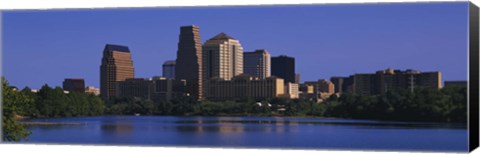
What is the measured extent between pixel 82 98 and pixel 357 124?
404cm

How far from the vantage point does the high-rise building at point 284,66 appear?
16219 mm

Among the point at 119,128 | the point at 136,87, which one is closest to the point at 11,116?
the point at 119,128

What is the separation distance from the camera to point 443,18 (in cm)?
1510

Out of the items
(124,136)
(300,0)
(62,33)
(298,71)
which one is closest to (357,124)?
(298,71)

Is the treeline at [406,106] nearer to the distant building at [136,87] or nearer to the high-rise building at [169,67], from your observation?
the high-rise building at [169,67]

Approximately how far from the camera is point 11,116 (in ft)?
56.4

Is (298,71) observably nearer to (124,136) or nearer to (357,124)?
(357,124)

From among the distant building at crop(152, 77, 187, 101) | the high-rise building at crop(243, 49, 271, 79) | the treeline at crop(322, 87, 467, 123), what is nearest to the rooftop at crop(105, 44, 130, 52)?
the distant building at crop(152, 77, 187, 101)

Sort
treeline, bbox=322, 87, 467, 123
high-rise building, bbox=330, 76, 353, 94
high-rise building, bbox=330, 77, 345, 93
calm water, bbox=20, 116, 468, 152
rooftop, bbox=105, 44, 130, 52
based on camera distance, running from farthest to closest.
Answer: rooftop, bbox=105, 44, 130, 52
high-rise building, bbox=330, 77, 345, 93
high-rise building, bbox=330, 76, 353, 94
calm water, bbox=20, 116, 468, 152
treeline, bbox=322, 87, 467, 123

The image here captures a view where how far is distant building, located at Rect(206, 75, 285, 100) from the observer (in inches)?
650

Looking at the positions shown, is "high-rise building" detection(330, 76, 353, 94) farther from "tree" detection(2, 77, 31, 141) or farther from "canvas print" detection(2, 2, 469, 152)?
"tree" detection(2, 77, 31, 141)

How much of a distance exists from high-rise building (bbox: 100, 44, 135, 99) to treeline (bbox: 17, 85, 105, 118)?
24cm

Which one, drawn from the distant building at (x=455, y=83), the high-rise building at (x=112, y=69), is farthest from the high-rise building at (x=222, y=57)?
the distant building at (x=455, y=83)

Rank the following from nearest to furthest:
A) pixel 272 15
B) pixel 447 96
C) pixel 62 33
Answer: pixel 447 96 → pixel 272 15 → pixel 62 33
